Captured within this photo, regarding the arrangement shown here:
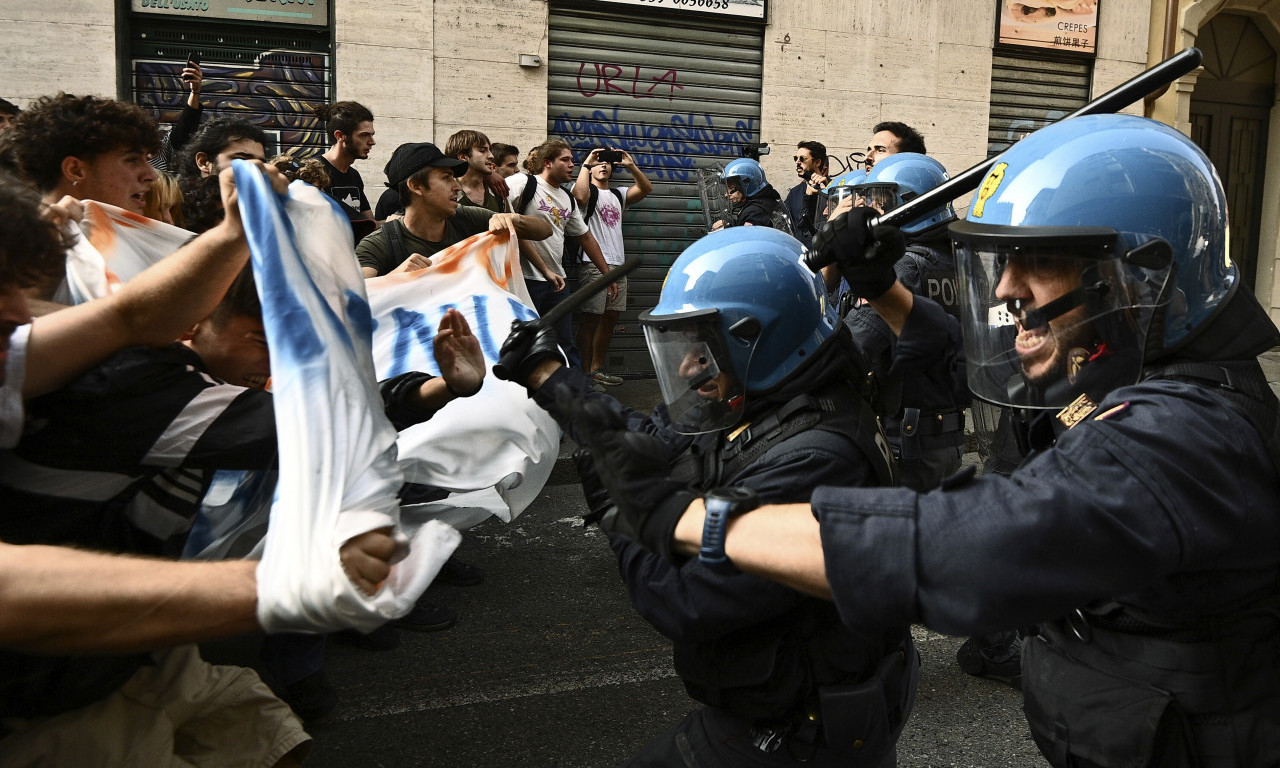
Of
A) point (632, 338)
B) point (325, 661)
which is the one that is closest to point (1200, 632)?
point (325, 661)

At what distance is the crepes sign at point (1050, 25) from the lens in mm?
10844

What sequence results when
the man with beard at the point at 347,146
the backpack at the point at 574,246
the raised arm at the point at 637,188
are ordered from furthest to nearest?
the raised arm at the point at 637,188 < the backpack at the point at 574,246 < the man with beard at the point at 347,146

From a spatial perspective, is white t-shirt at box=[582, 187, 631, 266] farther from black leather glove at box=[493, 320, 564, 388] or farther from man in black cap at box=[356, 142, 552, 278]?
black leather glove at box=[493, 320, 564, 388]

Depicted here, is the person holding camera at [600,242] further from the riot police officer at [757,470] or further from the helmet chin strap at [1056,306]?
the helmet chin strap at [1056,306]

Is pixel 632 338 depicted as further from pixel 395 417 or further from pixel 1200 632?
pixel 1200 632

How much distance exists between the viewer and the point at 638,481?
1339mm

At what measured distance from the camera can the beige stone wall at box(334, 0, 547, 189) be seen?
8.47 metres

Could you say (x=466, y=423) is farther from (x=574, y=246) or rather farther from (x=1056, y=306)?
(x=574, y=246)

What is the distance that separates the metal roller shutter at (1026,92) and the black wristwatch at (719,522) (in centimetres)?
1078

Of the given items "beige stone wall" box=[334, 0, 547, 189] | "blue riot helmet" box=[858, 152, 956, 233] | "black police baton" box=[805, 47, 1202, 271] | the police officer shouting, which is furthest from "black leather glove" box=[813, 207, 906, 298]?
"beige stone wall" box=[334, 0, 547, 189]

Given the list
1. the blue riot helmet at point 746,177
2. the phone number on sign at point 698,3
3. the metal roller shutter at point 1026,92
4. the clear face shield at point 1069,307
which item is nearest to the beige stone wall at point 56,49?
the phone number on sign at point 698,3

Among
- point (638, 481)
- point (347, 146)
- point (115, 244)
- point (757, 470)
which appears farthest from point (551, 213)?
point (638, 481)

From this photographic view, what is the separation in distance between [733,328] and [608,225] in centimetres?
665

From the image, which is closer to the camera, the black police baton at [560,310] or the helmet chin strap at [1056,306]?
the helmet chin strap at [1056,306]
